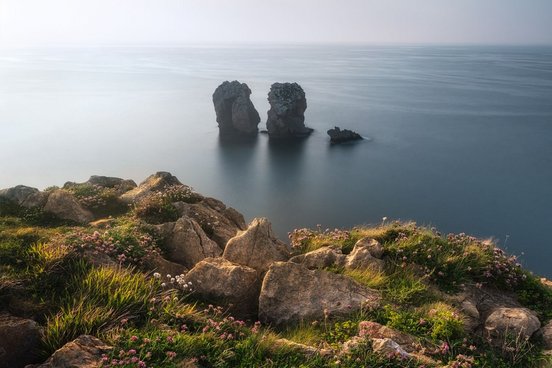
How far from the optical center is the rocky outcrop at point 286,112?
10678cm

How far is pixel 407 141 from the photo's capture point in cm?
9869

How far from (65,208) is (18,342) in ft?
34.8

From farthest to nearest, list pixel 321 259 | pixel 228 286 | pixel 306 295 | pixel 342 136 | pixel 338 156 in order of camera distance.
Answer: pixel 342 136 → pixel 338 156 → pixel 321 259 → pixel 228 286 → pixel 306 295

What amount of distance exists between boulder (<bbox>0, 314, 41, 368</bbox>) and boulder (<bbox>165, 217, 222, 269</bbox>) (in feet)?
18.1

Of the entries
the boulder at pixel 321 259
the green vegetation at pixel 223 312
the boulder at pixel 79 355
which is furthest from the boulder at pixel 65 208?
the boulder at pixel 79 355

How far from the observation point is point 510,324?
9.02m

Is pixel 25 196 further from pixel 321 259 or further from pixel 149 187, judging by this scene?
pixel 321 259

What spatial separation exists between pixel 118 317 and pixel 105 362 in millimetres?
1155

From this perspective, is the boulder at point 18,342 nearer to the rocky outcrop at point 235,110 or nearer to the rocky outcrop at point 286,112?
the rocky outcrop at point 286,112

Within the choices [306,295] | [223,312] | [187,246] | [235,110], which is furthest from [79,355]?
[235,110]

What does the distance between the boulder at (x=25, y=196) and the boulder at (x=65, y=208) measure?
540 millimetres

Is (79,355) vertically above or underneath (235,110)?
above

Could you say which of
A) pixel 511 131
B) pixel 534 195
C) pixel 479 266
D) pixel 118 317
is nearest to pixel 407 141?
pixel 511 131

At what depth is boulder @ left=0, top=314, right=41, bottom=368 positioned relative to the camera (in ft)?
22.0
